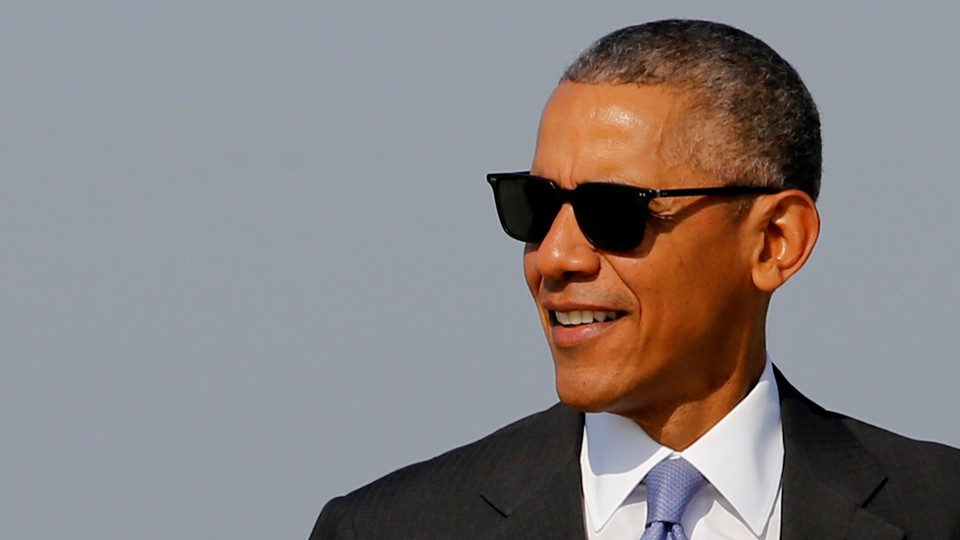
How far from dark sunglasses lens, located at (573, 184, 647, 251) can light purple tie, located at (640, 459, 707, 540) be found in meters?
0.63

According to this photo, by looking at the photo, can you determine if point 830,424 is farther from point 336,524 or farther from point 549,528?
point 336,524

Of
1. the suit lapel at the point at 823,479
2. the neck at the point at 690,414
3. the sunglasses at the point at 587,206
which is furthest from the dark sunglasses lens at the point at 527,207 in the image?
the suit lapel at the point at 823,479

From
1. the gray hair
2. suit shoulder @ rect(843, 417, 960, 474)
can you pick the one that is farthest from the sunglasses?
suit shoulder @ rect(843, 417, 960, 474)

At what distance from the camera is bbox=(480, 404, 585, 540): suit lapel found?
7.83 metres

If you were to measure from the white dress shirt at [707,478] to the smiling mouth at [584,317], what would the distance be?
0.37 metres

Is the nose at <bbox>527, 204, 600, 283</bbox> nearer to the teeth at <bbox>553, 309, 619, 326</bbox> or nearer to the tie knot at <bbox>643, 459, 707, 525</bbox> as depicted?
the teeth at <bbox>553, 309, 619, 326</bbox>

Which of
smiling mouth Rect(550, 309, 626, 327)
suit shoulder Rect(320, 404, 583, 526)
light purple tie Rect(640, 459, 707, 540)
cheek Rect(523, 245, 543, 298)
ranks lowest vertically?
light purple tie Rect(640, 459, 707, 540)

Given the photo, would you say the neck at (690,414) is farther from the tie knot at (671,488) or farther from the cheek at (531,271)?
the cheek at (531,271)

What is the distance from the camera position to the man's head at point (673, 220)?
766cm

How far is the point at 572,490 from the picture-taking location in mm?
7883

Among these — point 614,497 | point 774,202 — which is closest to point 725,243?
point 774,202

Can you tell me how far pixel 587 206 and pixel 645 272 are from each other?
→ 0.76 ft

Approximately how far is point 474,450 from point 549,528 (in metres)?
0.42

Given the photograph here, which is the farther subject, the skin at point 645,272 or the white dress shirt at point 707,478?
the white dress shirt at point 707,478
